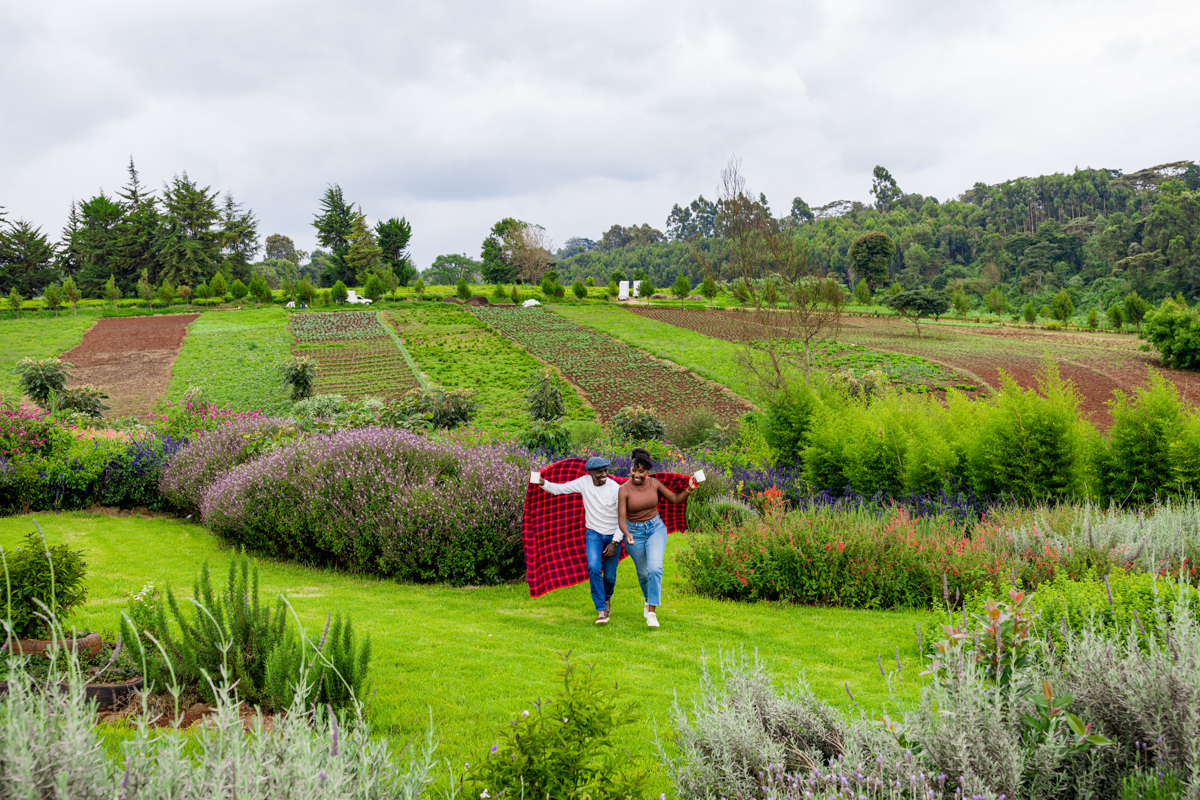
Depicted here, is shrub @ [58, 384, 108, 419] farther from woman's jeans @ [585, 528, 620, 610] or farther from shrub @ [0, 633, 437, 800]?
shrub @ [0, 633, 437, 800]

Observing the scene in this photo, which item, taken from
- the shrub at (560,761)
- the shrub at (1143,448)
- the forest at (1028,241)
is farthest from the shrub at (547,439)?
the forest at (1028,241)

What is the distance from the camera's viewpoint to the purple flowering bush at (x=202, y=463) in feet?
34.4

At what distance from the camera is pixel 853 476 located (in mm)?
10609

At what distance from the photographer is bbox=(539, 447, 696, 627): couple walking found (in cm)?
623

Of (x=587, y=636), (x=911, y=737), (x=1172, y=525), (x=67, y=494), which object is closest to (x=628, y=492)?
(x=587, y=636)

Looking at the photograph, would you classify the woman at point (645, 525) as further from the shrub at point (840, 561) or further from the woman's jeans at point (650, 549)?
the shrub at point (840, 561)

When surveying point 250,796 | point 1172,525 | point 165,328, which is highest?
point 165,328

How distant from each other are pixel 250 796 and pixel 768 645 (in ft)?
14.4

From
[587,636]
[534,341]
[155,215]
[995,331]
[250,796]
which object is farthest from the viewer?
[155,215]

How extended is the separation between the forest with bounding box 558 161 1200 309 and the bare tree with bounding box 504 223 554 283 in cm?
1550

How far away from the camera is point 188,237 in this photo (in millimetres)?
58125

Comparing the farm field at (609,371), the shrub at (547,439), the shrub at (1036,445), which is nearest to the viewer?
the shrub at (1036,445)

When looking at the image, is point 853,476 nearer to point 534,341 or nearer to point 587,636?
point 587,636

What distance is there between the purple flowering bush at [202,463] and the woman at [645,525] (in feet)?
22.6
